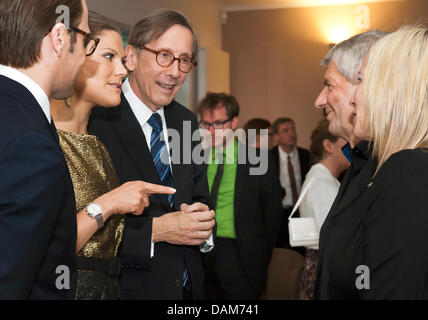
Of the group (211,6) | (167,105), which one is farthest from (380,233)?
(211,6)

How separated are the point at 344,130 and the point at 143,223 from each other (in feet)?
2.73

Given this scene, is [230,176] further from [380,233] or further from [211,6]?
[211,6]

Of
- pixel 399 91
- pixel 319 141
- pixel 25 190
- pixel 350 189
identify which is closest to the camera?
pixel 25 190

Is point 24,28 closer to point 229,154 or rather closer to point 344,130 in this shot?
point 344,130

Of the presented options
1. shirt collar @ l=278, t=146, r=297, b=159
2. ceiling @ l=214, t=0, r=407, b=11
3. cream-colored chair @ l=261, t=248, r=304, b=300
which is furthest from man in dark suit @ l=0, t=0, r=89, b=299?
ceiling @ l=214, t=0, r=407, b=11

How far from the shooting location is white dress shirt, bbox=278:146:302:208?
5.98 m

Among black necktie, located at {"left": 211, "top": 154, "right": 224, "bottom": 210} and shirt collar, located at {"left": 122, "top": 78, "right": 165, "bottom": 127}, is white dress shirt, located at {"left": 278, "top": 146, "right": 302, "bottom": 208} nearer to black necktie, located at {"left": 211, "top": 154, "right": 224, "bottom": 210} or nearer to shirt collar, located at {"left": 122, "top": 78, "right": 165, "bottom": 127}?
black necktie, located at {"left": 211, "top": 154, "right": 224, "bottom": 210}

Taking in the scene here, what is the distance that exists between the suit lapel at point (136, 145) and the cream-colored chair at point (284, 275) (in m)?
1.58

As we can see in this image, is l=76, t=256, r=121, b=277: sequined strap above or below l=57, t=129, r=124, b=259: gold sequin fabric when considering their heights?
below

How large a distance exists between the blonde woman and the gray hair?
1.22ft

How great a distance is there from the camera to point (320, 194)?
274 centimetres

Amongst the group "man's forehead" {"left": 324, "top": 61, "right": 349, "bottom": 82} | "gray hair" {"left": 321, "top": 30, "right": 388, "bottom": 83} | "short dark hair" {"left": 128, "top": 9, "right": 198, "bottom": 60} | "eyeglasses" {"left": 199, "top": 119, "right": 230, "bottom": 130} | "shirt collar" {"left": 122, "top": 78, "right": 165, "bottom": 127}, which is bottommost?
"shirt collar" {"left": 122, "top": 78, "right": 165, "bottom": 127}

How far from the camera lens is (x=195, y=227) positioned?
1.91 m

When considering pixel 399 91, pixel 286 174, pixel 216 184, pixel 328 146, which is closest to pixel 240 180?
pixel 216 184
